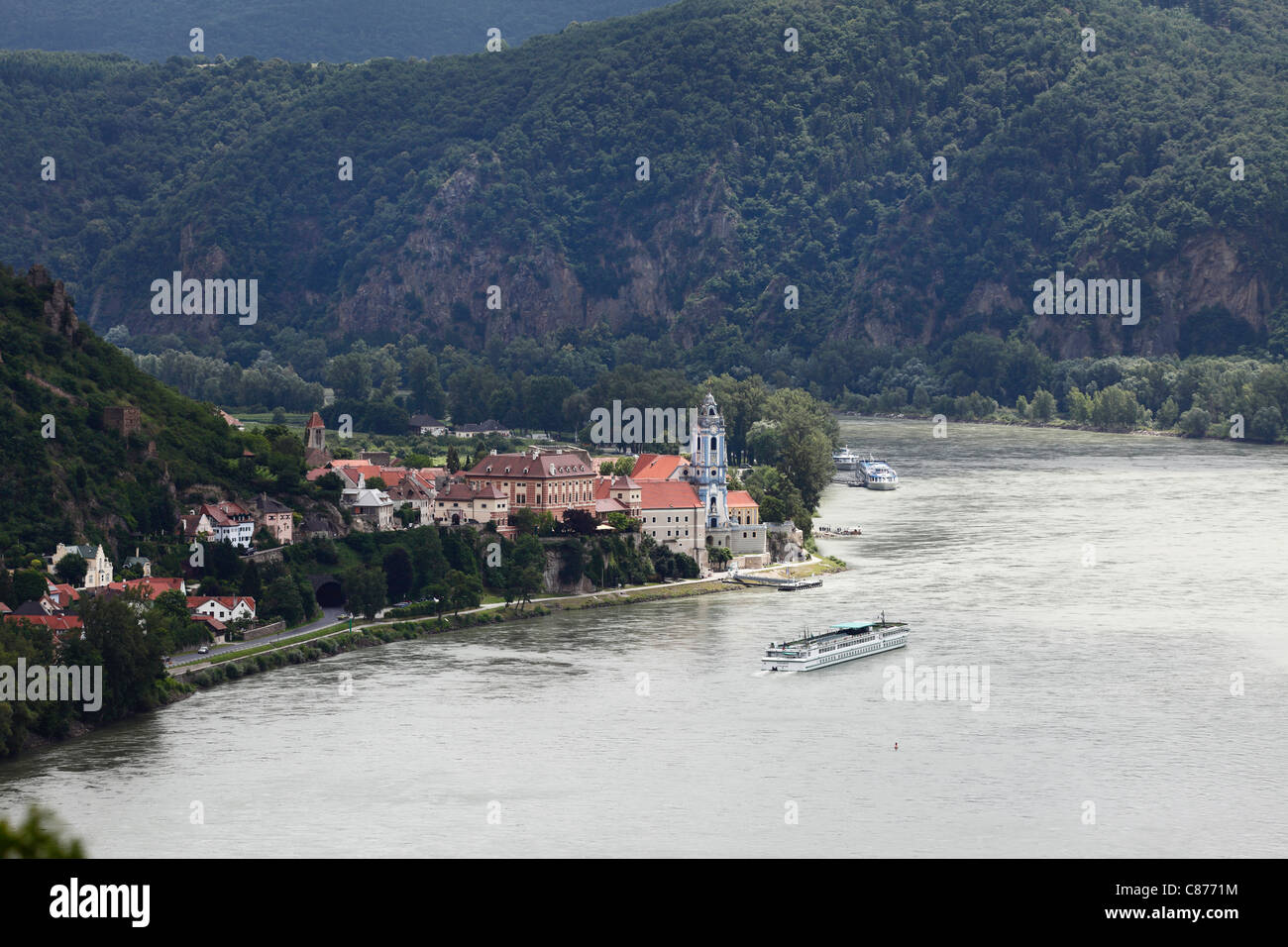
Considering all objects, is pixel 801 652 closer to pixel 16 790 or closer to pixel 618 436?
pixel 16 790

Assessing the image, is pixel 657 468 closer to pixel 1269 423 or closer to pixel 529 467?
pixel 529 467

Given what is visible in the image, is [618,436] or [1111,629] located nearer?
[1111,629]

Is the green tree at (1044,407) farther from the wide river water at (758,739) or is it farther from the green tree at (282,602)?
the green tree at (282,602)

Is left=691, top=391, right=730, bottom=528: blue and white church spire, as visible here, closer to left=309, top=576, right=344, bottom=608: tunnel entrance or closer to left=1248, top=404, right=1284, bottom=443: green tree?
left=309, top=576, right=344, bottom=608: tunnel entrance

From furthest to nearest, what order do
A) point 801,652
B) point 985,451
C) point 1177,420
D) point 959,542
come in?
point 1177,420 → point 985,451 → point 959,542 → point 801,652
